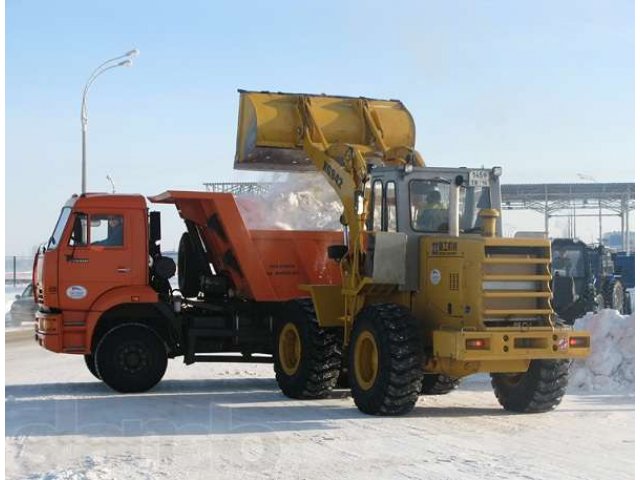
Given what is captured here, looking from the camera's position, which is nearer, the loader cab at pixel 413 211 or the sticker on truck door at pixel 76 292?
the loader cab at pixel 413 211

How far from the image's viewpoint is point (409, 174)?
12.6m

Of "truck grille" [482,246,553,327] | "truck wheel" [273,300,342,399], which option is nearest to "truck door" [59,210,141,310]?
"truck wheel" [273,300,342,399]

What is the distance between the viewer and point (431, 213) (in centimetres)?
1266

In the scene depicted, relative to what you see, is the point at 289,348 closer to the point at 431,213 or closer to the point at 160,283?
the point at 160,283

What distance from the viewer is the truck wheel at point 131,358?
553 inches

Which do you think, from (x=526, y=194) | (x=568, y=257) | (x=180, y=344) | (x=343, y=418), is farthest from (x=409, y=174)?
(x=526, y=194)

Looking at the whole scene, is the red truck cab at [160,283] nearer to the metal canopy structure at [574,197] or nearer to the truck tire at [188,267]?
the truck tire at [188,267]

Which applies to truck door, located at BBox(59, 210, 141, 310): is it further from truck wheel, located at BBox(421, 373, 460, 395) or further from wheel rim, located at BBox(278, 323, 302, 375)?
truck wheel, located at BBox(421, 373, 460, 395)

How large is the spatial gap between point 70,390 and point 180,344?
1732 mm

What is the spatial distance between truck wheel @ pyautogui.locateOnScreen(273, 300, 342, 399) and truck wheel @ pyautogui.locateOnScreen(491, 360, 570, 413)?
2.54m

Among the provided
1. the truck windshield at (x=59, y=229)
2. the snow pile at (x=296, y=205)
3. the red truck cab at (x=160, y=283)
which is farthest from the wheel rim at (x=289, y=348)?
the truck windshield at (x=59, y=229)

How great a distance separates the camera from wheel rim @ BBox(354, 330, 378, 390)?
40.0 feet

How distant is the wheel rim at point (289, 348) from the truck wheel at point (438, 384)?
1917 mm

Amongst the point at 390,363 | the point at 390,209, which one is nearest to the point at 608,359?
the point at 390,209
